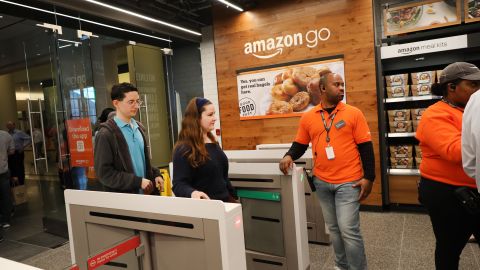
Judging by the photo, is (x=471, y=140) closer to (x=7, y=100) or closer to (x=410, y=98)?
(x=410, y=98)

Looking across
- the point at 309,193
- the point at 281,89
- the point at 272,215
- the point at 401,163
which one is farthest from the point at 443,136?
the point at 281,89

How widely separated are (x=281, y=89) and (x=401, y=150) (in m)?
1.84

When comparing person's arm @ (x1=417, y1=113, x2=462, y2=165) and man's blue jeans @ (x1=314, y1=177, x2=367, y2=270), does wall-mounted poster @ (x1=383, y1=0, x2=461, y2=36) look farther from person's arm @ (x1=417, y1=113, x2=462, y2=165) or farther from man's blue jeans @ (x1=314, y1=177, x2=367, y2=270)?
man's blue jeans @ (x1=314, y1=177, x2=367, y2=270)

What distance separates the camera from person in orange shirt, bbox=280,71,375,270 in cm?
210

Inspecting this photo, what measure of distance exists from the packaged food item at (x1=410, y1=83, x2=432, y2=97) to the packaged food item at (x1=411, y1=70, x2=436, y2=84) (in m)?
0.04

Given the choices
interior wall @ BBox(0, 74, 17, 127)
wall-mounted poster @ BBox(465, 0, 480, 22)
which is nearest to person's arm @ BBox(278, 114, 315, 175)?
wall-mounted poster @ BBox(465, 0, 480, 22)

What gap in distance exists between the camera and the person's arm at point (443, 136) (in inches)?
64.0

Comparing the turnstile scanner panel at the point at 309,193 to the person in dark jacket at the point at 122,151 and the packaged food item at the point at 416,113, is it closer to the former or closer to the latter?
the person in dark jacket at the point at 122,151

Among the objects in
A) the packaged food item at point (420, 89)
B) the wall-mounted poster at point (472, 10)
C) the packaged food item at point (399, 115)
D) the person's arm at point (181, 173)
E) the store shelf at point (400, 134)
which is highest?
the wall-mounted poster at point (472, 10)

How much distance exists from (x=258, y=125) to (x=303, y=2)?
6.27 feet

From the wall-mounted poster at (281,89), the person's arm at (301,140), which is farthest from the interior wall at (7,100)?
the person's arm at (301,140)

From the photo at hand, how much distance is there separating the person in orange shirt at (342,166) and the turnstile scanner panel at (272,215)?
15cm

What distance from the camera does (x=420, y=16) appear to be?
153 inches

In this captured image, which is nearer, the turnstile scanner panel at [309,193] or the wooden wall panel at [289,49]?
the turnstile scanner panel at [309,193]
